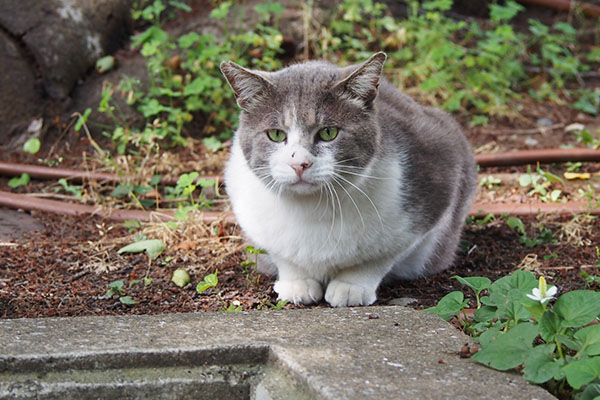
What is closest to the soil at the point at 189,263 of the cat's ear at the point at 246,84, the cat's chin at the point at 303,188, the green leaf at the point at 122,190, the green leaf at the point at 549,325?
the green leaf at the point at 122,190

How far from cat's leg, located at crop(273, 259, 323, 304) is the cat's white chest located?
0.07 meters

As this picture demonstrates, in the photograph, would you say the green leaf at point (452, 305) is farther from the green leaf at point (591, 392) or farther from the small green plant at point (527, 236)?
the small green plant at point (527, 236)

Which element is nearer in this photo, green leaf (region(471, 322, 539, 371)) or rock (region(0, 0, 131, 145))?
green leaf (region(471, 322, 539, 371))

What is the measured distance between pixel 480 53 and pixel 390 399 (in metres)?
4.46

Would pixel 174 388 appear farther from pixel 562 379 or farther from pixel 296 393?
pixel 562 379

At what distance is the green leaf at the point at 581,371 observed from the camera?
180cm

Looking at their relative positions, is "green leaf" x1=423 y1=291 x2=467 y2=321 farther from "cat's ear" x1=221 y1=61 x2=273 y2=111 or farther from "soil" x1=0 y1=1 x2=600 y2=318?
"cat's ear" x1=221 y1=61 x2=273 y2=111

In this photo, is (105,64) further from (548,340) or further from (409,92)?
(548,340)

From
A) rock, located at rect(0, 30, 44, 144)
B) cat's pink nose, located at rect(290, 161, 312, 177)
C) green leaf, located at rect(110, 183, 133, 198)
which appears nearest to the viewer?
cat's pink nose, located at rect(290, 161, 312, 177)

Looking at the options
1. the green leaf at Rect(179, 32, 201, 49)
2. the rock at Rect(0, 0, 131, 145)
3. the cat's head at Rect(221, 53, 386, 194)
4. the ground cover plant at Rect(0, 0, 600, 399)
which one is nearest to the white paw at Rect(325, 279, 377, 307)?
the ground cover plant at Rect(0, 0, 600, 399)

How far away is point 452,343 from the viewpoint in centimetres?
219

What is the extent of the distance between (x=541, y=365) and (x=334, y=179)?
1022mm

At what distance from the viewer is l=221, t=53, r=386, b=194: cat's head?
260 centimetres

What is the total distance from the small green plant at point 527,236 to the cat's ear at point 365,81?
1.27m
